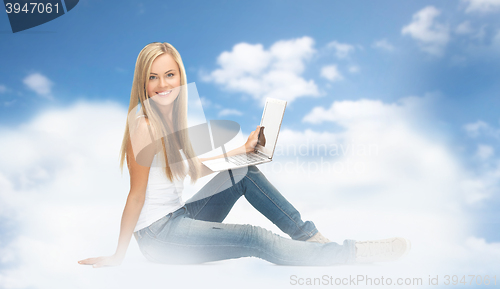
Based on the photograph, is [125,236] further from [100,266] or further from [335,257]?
[335,257]

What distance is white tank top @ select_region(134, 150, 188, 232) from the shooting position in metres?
2.02

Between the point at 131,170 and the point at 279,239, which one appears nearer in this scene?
the point at 131,170

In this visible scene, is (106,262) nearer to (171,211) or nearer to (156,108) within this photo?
(171,211)

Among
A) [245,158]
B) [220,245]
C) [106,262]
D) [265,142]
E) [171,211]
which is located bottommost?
[106,262]

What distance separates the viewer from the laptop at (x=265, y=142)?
236 centimetres

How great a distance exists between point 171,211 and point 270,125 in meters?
0.83

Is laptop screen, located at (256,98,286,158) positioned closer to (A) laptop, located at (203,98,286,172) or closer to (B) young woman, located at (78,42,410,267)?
(A) laptop, located at (203,98,286,172)

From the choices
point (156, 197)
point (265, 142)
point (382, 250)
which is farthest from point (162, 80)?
point (382, 250)

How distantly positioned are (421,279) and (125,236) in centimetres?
154

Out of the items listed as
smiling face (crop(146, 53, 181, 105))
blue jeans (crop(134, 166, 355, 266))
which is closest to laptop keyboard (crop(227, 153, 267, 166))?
blue jeans (crop(134, 166, 355, 266))

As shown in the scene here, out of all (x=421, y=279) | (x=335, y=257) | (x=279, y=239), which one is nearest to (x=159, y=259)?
(x=279, y=239)

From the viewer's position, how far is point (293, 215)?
7.65 feet

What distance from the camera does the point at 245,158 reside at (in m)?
2.45

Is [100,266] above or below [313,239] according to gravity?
below
